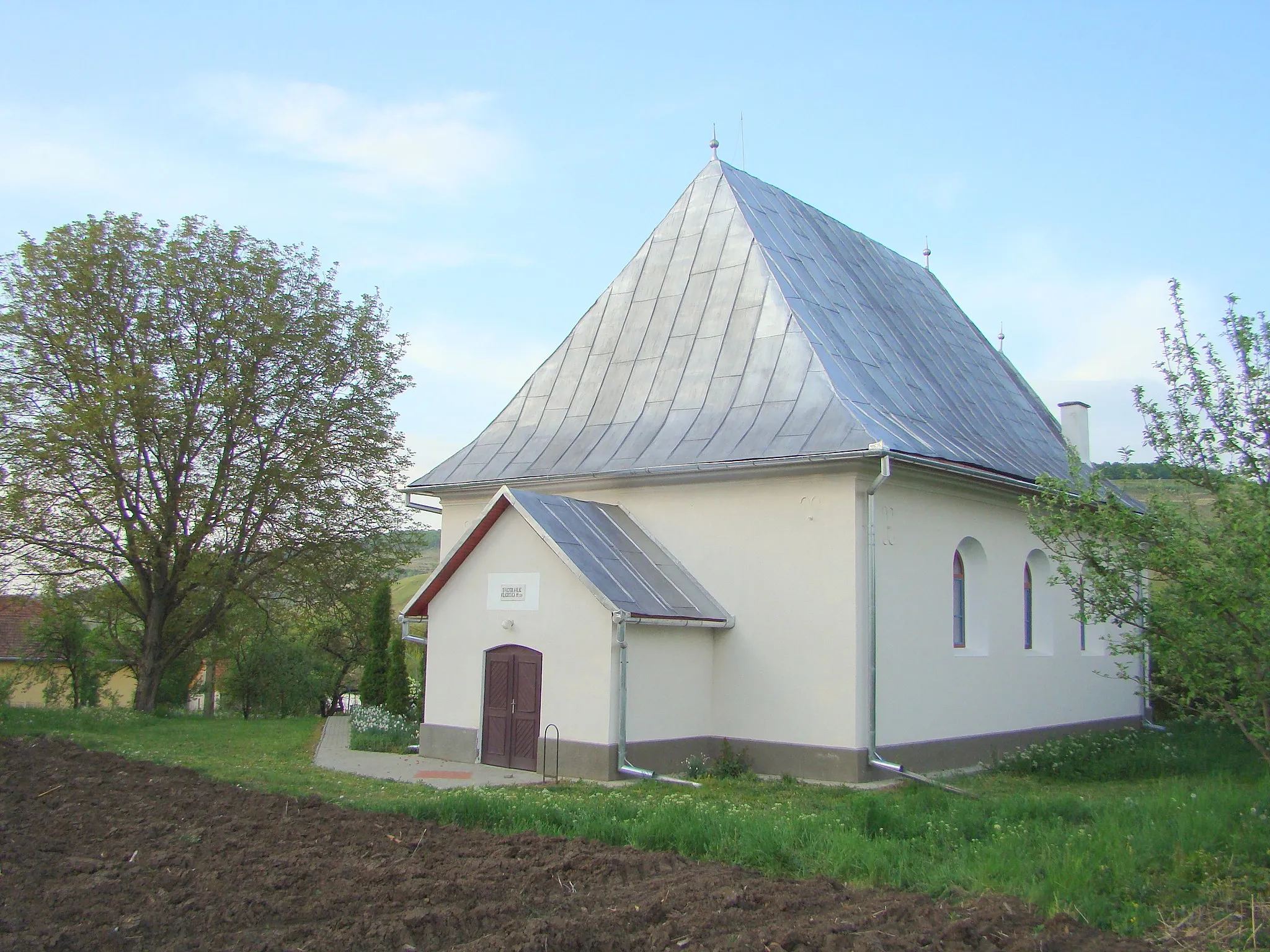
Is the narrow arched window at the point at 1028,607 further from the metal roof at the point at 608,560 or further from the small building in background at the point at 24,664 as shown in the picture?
the small building in background at the point at 24,664

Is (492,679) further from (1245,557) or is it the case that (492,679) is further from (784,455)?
(1245,557)

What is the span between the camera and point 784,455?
1455cm

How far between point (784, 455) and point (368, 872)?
8.50 meters

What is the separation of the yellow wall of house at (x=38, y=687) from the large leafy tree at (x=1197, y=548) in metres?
26.5

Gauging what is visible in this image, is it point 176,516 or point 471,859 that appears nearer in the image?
point 471,859

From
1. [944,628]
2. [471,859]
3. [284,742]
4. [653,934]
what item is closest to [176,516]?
[284,742]

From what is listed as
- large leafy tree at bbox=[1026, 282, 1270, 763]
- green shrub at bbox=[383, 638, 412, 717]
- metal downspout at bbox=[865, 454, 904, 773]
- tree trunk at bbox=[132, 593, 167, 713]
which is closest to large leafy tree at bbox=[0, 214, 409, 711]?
tree trunk at bbox=[132, 593, 167, 713]

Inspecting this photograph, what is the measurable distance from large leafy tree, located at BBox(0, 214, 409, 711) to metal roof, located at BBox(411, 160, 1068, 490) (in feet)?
27.1

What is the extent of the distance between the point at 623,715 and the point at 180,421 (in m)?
15.0

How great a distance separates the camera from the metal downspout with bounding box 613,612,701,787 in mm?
13852

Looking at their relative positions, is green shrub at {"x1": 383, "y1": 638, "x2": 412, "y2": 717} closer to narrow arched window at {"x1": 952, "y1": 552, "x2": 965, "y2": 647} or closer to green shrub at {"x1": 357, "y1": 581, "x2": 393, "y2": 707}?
green shrub at {"x1": 357, "y1": 581, "x2": 393, "y2": 707}

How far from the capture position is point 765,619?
49.6 ft

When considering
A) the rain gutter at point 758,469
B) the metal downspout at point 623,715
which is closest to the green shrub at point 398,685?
the rain gutter at point 758,469

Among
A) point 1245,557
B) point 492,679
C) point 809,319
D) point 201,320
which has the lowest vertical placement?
point 492,679
